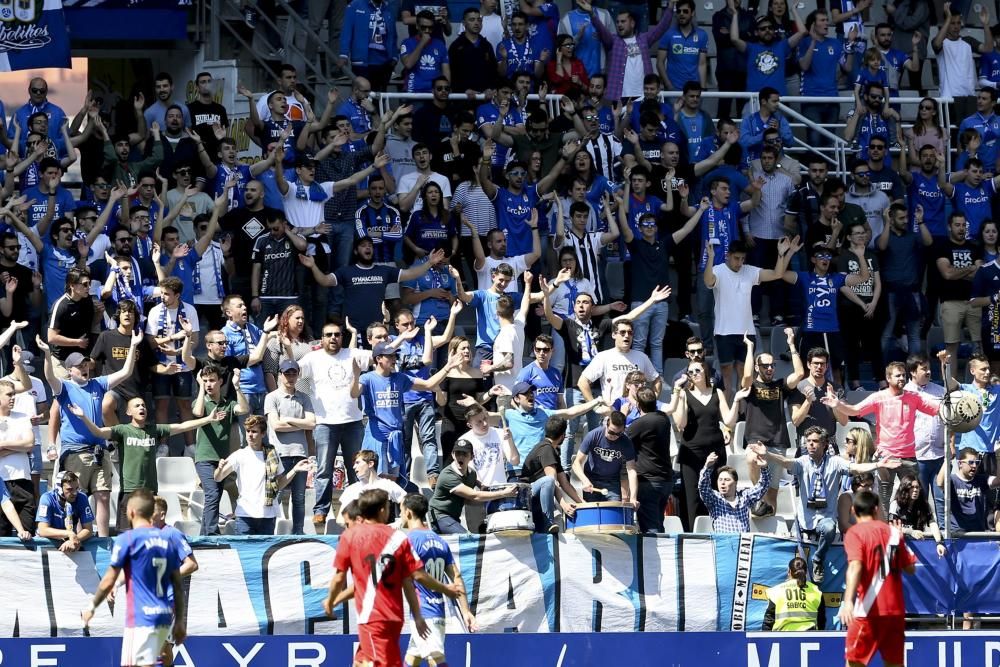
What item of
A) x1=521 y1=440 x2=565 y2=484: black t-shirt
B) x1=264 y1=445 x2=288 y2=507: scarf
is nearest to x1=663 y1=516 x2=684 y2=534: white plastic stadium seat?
x1=521 y1=440 x2=565 y2=484: black t-shirt

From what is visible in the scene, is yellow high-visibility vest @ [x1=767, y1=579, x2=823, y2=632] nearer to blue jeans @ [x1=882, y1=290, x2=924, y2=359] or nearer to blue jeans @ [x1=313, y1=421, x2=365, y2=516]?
blue jeans @ [x1=313, y1=421, x2=365, y2=516]

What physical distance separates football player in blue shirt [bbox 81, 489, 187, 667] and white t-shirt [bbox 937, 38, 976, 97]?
1462 centimetres

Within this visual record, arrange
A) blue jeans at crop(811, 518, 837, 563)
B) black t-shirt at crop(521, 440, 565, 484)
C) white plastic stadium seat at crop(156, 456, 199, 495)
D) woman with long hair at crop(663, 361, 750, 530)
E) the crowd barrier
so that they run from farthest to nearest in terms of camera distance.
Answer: white plastic stadium seat at crop(156, 456, 199, 495)
woman with long hair at crop(663, 361, 750, 530)
black t-shirt at crop(521, 440, 565, 484)
blue jeans at crop(811, 518, 837, 563)
the crowd barrier

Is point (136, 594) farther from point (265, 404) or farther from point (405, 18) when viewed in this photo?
point (405, 18)

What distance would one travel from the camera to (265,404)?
17.8 meters

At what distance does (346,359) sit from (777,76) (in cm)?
832

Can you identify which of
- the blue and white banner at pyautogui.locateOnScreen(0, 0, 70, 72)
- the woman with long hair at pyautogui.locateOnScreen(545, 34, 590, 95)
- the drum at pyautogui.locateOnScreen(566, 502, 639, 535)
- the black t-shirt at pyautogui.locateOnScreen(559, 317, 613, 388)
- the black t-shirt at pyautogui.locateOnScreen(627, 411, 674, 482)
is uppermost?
the blue and white banner at pyautogui.locateOnScreen(0, 0, 70, 72)

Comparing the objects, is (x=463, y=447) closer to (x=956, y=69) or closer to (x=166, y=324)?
Answer: (x=166, y=324)

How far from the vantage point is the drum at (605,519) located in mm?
16297

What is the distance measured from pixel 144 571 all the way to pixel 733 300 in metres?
8.64

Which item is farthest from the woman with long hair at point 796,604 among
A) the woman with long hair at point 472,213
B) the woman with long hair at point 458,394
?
the woman with long hair at point 472,213

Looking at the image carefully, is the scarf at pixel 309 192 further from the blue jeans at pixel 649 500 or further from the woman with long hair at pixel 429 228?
the blue jeans at pixel 649 500

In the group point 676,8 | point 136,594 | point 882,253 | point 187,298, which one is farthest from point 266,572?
point 676,8

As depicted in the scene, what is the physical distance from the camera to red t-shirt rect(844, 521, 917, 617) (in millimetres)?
14000
